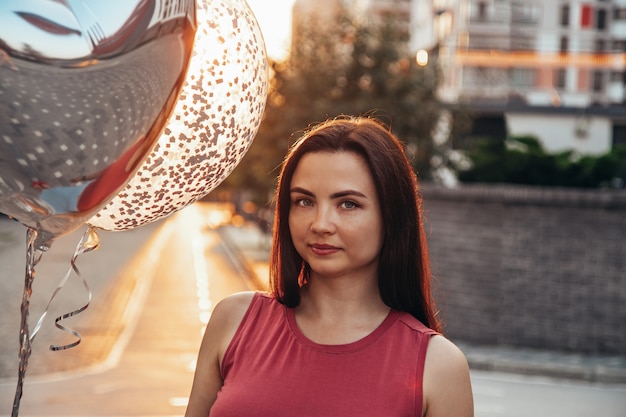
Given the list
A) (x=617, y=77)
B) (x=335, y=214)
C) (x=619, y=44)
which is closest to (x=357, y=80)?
(x=335, y=214)

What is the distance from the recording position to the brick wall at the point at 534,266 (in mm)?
14922

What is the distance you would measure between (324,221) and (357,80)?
19.5 meters

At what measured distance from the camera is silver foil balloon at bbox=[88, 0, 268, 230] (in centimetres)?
226

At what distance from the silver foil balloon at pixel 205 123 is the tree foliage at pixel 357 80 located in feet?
60.1

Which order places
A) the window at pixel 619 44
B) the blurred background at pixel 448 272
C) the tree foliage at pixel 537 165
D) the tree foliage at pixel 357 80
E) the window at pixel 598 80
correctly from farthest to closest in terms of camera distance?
the window at pixel 619 44, the window at pixel 598 80, the tree foliage at pixel 357 80, the tree foliage at pixel 537 165, the blurred background at pixel 448 272

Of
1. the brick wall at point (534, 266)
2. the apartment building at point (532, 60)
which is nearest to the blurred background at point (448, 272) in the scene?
the brick wall at point (534, 266)

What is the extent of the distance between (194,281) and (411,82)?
23.8 ft

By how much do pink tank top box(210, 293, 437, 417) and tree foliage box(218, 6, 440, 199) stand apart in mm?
18246

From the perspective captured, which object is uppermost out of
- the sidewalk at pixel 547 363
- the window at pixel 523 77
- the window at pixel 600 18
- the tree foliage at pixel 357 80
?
the window at pixel 600 18

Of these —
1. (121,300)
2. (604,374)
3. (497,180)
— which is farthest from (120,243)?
(604,374)

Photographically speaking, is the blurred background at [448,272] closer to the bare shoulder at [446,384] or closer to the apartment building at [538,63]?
the apartment building at [538,63]

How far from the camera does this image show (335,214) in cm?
239

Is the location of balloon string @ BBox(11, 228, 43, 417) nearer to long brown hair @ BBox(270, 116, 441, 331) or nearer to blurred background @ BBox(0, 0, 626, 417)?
long brown hair @ BBox(270, 116, 441, 331)

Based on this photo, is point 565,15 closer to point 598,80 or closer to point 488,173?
point 598,80
